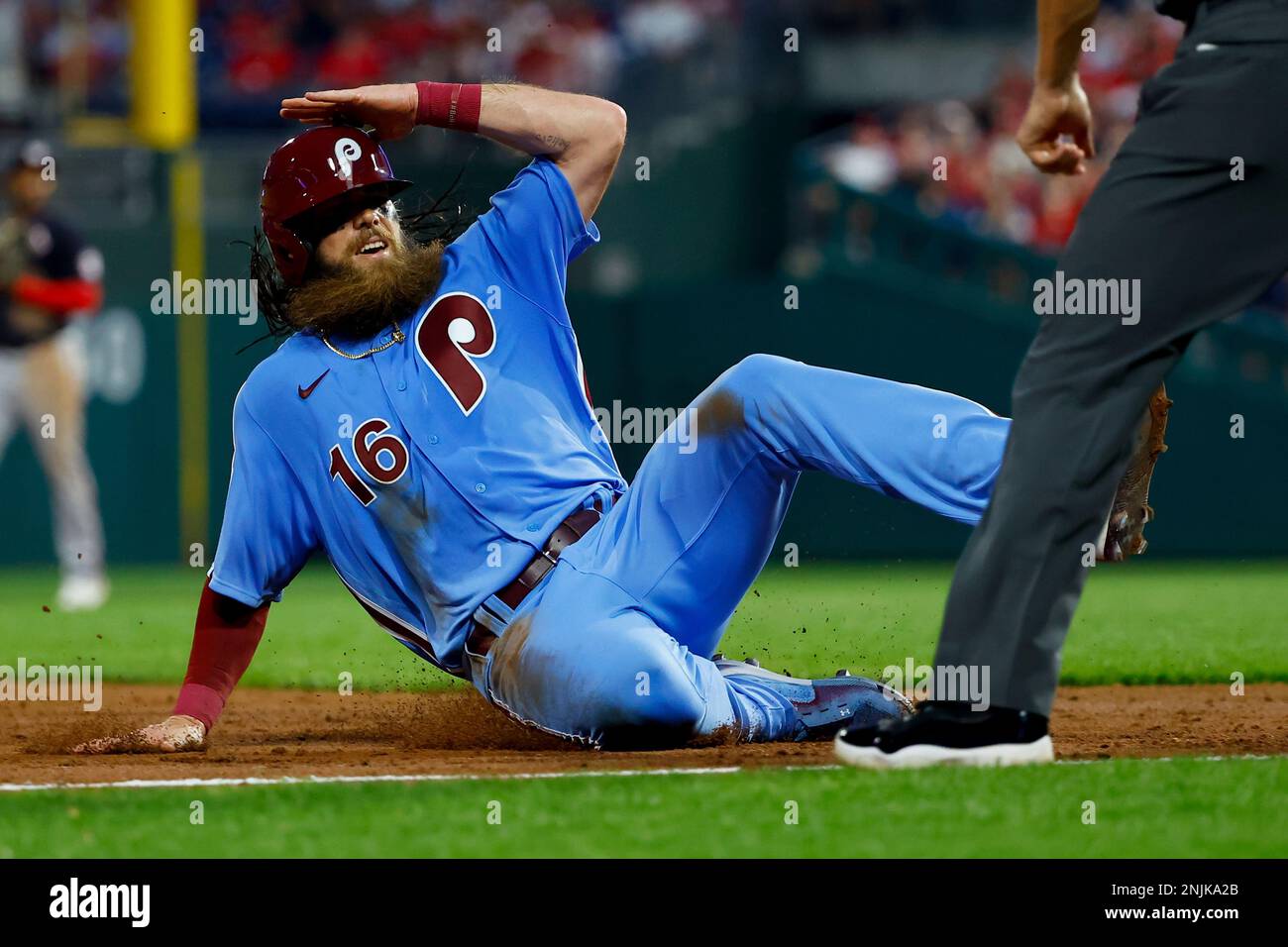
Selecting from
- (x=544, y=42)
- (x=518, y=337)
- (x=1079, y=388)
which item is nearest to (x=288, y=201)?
(x=518, y=337)

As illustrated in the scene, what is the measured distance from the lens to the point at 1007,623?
333 cm

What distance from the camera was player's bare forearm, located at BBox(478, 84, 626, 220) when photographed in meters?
4.64

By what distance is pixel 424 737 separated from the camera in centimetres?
488

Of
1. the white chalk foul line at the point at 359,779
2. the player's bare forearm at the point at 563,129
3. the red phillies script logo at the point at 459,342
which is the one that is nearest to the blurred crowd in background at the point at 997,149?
the player's bare forearm at the point at 563,129

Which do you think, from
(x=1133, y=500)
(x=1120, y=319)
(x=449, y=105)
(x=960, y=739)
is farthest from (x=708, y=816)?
(x=449, y=105)

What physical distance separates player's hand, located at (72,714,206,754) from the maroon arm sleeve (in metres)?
0.03

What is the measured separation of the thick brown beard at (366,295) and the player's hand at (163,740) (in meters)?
1.00

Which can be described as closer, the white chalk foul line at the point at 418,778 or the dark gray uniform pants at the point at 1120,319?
the dark gray uniform pants at the point at 1120,319

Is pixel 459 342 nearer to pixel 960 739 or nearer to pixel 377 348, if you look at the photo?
pixel 377 348

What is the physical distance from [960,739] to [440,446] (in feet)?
4.84

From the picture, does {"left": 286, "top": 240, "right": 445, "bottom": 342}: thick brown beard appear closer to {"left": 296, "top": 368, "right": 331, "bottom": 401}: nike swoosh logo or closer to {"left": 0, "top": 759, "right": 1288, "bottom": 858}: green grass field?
{"left": 296, "top": 368, "right": 331, "bottom": 401}: nike swoosh logo

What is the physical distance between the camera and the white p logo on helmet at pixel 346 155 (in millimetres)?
4504

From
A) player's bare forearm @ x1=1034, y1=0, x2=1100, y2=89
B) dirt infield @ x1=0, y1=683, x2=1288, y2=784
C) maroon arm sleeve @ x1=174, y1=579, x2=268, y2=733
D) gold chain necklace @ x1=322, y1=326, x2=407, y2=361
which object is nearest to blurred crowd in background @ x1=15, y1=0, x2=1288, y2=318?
dirt infield @ x1=0, y1=683, x2=1288, y2=784

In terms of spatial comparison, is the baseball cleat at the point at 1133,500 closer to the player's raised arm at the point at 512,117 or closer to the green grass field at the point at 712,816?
the green grass field at the point at 712,816
